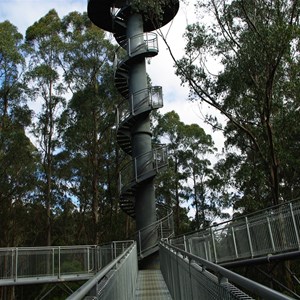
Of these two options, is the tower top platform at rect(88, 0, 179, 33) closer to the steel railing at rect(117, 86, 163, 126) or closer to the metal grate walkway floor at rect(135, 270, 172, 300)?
the steel railing at rect(117, 86, 163, 126)

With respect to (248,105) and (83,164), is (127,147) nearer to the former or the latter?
Answer: (248,105)

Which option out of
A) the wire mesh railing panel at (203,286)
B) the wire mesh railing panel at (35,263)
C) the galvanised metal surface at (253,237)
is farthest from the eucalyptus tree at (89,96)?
the wire mesh railing panel at (203,286)

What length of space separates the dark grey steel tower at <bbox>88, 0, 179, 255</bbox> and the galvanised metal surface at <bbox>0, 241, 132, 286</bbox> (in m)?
3.09

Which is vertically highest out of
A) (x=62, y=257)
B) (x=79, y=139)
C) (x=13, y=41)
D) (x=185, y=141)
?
(x=13, y=41)

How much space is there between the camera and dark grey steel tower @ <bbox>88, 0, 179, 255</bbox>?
61.9 ft

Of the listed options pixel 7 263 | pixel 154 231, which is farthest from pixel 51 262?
pixel 154 231

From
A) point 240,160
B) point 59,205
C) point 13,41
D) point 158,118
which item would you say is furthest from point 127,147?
point 59,205

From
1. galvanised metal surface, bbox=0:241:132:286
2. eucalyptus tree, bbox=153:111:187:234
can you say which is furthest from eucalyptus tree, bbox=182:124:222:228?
galvanised metal surface, bbox=0:241:132:286

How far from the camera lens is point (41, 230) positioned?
36.8 m

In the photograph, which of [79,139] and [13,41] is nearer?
[13,41]

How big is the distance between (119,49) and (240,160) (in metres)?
12.1

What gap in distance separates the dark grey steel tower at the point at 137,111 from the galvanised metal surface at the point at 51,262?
3.09 m

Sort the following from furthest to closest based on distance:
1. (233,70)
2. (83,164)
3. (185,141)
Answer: (185,141)
(83,164)
(233,70)

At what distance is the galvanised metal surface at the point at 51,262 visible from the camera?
14016 mm
